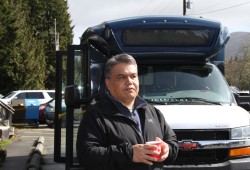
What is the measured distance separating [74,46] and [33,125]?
17.6m

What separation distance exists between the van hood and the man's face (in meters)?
2.23

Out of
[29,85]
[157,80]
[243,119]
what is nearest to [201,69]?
[157,80]

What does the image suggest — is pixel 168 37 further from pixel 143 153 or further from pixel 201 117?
pixel 143 153

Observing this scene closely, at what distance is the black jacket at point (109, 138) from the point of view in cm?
325

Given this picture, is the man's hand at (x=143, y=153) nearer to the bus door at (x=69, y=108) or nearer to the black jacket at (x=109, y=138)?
the black jacket at (x=109, y=138)

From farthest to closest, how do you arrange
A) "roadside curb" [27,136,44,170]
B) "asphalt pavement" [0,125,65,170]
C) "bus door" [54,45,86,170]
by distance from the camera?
"asphalt pavement" [0,125,65,170]
"roadside curb" [27,136,44,170]
"bus door" [54,45,86,170]

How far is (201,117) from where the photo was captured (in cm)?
573

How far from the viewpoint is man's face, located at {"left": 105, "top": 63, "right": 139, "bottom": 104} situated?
345cm

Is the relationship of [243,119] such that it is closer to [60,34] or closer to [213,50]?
[213,50]

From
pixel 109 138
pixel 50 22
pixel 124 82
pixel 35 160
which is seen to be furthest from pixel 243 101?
pixel 50 22

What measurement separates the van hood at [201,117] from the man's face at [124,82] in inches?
87.7

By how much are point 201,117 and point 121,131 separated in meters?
2.55

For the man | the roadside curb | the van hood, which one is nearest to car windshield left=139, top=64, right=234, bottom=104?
the van hood

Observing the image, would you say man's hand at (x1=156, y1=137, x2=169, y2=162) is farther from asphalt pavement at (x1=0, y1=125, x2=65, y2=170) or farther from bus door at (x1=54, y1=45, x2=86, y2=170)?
asphalt pavement at (x1=0, y1=125, x2=65, y2=170)
